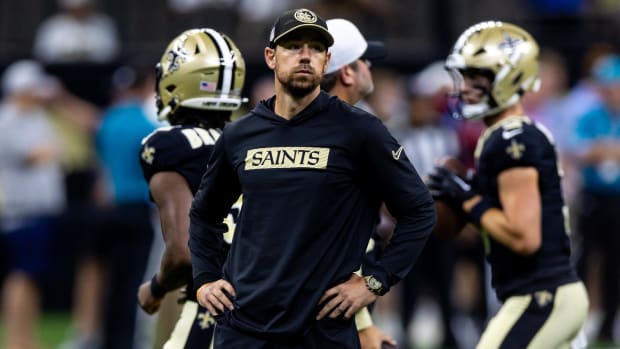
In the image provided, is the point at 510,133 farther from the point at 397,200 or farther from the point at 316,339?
the point at 316,339

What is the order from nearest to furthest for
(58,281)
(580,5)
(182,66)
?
(182,66), (58,281), (580,5)

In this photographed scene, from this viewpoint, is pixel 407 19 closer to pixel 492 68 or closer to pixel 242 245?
pixel 492 68

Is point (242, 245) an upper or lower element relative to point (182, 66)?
lower

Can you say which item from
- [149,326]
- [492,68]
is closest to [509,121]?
[492,68]

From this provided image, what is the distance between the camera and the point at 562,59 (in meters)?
14.0

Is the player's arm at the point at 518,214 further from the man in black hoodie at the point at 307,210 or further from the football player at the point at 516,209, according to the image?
the man in black hoodie at the point at 307,210

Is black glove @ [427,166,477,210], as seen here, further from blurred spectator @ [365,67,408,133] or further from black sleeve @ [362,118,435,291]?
blurred spectator @ [365,67,408,133]

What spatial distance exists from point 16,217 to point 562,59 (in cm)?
591

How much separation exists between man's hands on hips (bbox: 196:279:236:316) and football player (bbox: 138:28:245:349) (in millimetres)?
640

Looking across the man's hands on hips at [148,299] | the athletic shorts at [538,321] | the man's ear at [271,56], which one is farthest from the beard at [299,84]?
the athletic shorts at [538,321]

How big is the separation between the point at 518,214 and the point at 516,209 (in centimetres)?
3

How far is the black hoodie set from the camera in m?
4.93

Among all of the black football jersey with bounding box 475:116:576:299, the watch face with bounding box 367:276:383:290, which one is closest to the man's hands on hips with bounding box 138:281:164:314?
the watch face with bounding box 367:276:383:290

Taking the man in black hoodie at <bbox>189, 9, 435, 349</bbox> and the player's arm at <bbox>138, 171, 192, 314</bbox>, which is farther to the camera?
the player's arm at <bbox>138, 171, 192, 314</bbox>
